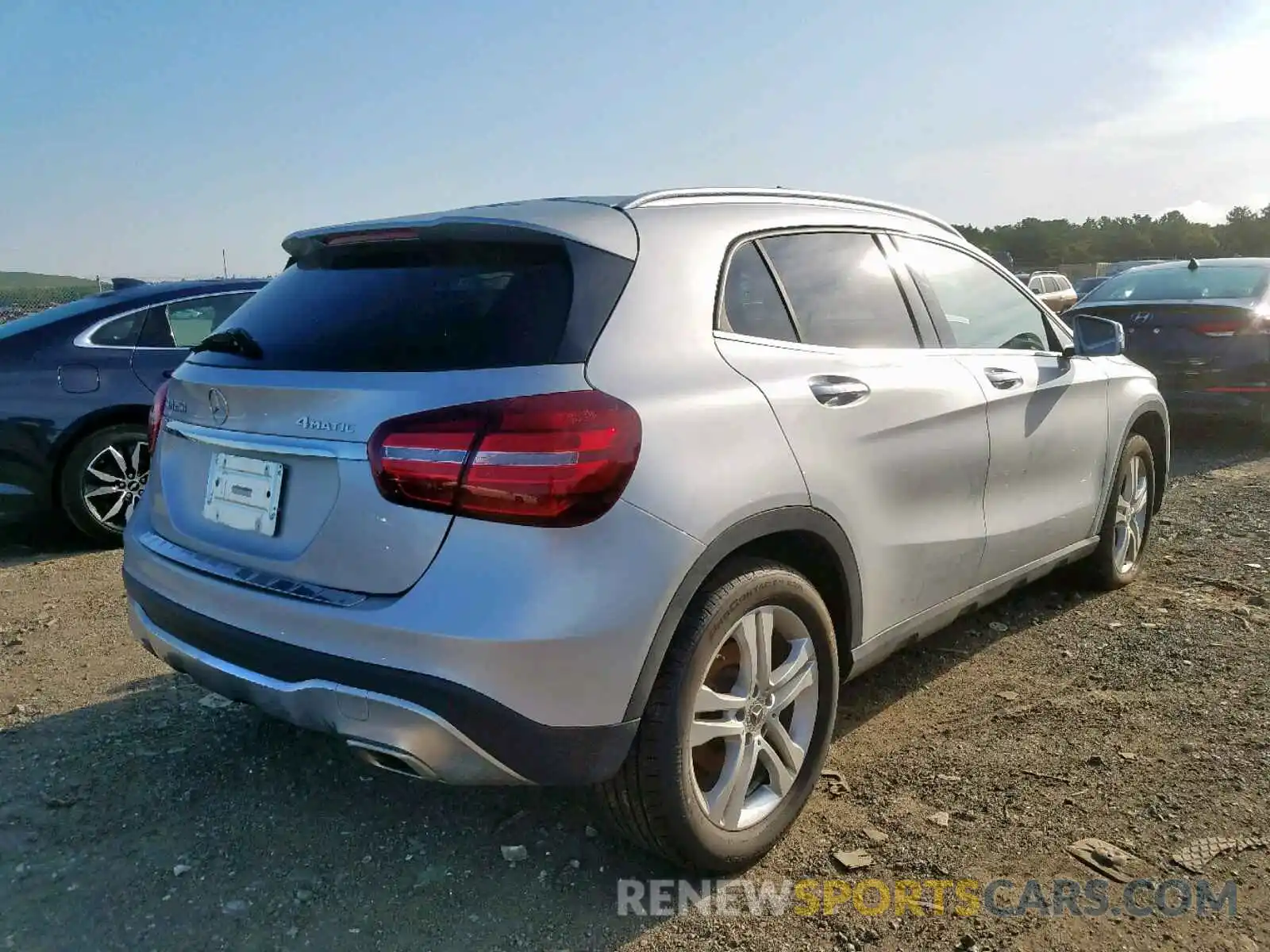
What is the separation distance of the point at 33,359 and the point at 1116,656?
570cm

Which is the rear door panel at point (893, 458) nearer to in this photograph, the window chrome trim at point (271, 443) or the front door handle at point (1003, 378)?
the front door handle at point (1003, 378)

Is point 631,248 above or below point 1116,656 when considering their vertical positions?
above

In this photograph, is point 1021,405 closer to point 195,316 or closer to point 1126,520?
point 1126,520

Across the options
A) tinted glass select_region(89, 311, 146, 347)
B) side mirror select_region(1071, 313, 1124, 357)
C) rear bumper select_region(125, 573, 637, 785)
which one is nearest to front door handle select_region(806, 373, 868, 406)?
rear bumper select_region(125, 573, 637, 785)

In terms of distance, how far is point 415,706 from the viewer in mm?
2100

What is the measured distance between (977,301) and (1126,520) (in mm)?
1602

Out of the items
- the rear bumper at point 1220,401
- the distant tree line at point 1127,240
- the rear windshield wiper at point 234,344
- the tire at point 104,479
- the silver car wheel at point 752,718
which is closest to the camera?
the silver car wheel at point 752,718

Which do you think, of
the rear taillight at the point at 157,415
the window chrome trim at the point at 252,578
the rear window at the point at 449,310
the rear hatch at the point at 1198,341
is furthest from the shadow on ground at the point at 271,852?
the rear hatch at the point at 1198,341

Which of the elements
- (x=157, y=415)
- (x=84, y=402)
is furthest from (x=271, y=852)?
(x=84, y=402)

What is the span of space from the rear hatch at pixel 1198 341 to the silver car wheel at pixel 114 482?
7265 mm

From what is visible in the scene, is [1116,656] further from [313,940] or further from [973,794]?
[313,940]

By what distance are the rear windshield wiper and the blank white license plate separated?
272 millimetres

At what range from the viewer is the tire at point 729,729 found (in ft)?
7.61

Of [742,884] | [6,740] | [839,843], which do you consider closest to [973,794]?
[839,843]
